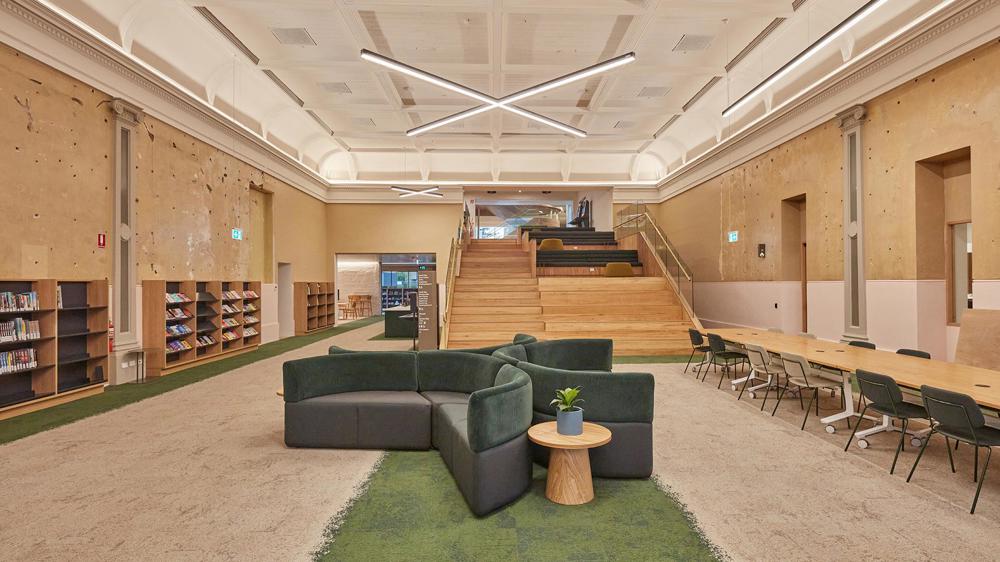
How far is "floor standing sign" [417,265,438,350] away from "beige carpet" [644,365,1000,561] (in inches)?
218

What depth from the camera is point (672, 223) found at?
1683 centimetres

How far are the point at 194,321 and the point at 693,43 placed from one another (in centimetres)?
1115

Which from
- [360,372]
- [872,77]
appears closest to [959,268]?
[872,77]

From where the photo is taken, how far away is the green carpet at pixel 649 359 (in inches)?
376

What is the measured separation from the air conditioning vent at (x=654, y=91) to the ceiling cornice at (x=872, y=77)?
2.06 m

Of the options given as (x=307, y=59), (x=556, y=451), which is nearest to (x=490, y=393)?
(x=556, y=451)

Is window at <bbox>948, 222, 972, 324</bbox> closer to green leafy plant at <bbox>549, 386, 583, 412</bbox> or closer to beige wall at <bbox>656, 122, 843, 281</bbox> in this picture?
beige wall at <bbox>656, 122, 843, 281</bbox>

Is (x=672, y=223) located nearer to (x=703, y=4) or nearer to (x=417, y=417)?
(x=703, y=4)

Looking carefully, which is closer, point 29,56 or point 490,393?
point 490,393

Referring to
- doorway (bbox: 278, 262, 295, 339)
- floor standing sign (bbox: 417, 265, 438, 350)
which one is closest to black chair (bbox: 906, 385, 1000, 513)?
floor standing sign (bbox: 417, 265, 438, 350)

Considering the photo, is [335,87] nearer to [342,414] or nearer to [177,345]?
[177,345]

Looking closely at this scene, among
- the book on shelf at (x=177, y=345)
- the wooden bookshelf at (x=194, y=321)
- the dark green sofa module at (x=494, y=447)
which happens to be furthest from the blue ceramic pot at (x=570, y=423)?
the book on shelf at (x=177, y=345)

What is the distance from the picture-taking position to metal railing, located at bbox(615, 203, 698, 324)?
39.4 ft

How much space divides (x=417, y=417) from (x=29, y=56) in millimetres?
7080
